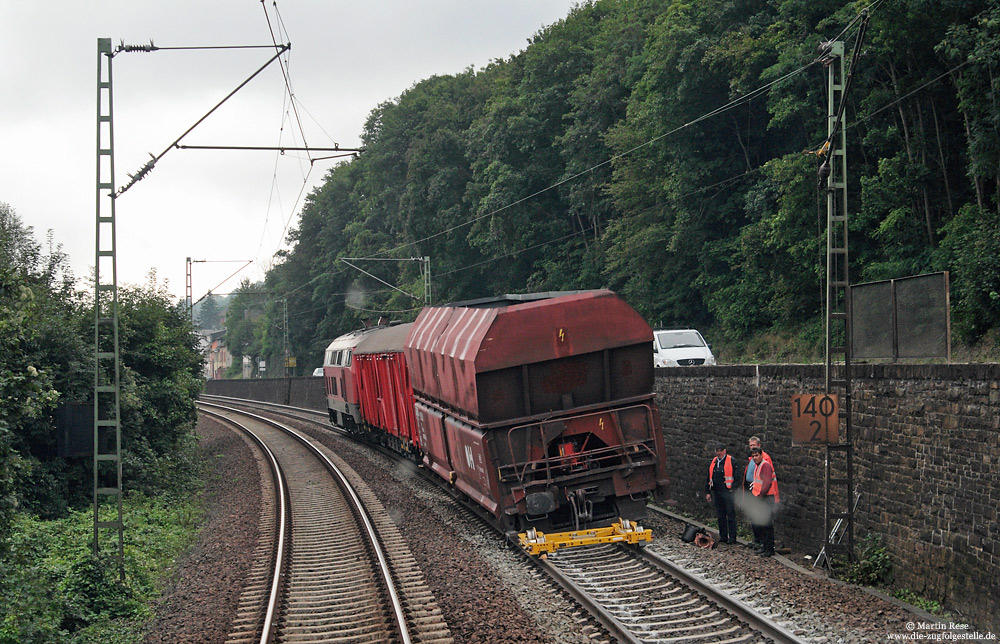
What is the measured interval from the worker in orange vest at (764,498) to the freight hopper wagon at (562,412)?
49.6 inches

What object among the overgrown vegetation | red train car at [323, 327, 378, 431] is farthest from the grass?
red train car at [323, 327, 378, 431]

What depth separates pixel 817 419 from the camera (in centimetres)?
1130

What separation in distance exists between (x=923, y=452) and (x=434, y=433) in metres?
8.40

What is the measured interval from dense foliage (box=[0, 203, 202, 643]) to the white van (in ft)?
42.1

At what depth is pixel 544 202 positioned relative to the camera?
4972cm

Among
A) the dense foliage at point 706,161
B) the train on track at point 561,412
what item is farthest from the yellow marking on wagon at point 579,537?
the dense foliage at point 706,161

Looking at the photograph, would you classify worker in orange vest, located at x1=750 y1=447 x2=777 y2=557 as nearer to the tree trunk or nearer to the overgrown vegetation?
the overgrown vegetation

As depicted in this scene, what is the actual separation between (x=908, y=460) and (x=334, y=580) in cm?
705

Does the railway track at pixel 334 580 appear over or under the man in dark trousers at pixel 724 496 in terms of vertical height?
under

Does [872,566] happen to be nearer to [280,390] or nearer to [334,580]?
[334,580]

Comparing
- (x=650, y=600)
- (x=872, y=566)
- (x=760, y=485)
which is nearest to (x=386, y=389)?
(x=760, y=485)

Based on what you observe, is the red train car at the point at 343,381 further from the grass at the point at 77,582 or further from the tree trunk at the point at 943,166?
the tree trunk at the point at 943,166

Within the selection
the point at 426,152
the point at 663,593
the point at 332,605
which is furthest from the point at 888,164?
the point at 426,152

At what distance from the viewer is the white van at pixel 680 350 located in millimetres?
24891
